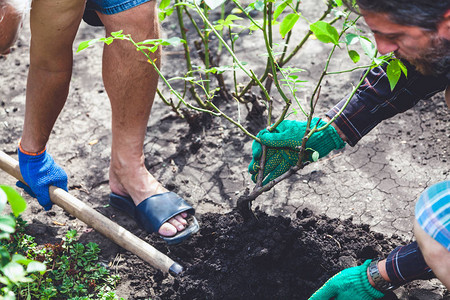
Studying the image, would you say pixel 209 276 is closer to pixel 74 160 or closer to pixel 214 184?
pixel 214 184

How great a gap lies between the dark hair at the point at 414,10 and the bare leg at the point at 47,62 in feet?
4.20

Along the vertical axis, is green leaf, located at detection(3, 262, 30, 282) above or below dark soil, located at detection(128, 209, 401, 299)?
above

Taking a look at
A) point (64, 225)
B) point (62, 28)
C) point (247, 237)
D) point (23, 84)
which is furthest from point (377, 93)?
point (23, 84)

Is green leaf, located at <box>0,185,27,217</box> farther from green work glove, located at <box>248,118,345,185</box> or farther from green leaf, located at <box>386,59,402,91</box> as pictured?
green work glove, located at <box>248,118,345,185</box>

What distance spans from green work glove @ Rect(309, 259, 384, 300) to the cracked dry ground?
0.38ft

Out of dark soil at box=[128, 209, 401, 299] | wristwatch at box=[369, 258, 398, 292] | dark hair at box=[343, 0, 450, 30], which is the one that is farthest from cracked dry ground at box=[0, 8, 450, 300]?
dark hair at box=[343, 0, 450, 30]

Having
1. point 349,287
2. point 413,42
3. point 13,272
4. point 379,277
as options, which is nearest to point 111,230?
point 349,287

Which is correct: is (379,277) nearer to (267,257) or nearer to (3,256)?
(267,257)

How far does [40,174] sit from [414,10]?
74.7 inches

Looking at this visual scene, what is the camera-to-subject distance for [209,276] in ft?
7.09

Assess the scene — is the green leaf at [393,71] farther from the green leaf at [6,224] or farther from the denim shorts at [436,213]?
the green leaf at [6,224]

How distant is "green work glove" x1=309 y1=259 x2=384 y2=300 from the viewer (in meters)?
1.93

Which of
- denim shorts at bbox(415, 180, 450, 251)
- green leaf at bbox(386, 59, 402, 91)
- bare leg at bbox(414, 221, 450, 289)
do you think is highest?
green leaf at bbox(386, 59, 402, 91)

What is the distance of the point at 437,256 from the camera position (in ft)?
5.19
